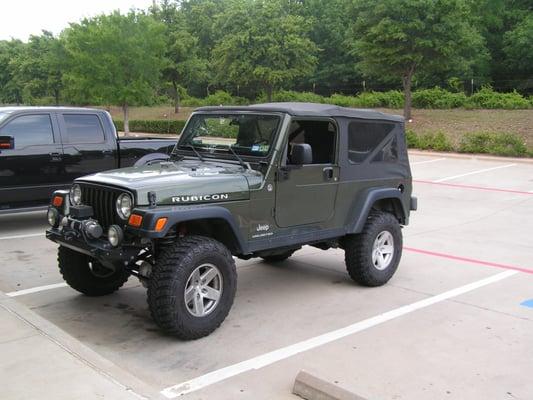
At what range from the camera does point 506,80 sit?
4003cm

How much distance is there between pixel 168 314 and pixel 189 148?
2.10 m

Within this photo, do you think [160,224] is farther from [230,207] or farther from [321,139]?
[321,139]

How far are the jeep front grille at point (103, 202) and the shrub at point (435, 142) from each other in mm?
18408

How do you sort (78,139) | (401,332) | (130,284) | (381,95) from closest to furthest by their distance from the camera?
(401,332), (130,284), (78,139), (381,95)

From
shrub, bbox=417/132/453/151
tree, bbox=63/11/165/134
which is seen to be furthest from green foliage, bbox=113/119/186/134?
shrub, bbox=417/132/453/151

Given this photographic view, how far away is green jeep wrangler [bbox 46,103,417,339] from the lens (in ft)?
14.8

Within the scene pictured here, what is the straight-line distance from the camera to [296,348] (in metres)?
4.57

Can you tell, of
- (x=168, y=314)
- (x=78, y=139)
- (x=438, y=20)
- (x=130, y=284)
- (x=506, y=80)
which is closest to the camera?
(x=168, y=314)

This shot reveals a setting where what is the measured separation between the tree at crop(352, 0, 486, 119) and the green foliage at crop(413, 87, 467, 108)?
13.2 feet

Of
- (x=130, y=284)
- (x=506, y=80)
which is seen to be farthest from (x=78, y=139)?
(x=506, y=80)

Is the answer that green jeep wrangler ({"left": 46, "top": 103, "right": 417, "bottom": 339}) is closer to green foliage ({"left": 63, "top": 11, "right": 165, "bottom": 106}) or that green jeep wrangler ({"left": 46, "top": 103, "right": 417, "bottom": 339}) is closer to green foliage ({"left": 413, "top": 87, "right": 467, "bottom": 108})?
green foliage ({"left": 63, "top": 11, "right": 165, "bottom": 106})

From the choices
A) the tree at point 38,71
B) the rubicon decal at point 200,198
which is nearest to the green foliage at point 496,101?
the tree at point 38,71

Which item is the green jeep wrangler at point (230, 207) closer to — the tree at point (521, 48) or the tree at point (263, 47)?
the tree at point (263, 47)

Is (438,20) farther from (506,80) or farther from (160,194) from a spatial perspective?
(160,194)
